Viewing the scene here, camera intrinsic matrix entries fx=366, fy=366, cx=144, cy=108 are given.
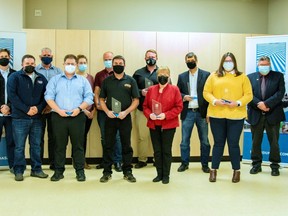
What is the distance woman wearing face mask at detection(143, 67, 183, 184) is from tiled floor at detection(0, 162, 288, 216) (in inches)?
11.8

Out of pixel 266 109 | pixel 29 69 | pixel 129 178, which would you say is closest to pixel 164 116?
pixel 129 178

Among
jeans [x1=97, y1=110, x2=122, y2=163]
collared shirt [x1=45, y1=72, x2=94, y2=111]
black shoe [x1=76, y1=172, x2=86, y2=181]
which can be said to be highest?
collared shirt [x1=45, y1=72, x2=94, y2=111]

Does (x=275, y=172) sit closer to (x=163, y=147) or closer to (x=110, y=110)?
(x=163, y=147)

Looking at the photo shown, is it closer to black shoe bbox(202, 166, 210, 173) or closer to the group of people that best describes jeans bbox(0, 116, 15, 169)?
the group of people

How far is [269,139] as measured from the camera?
17.1ft

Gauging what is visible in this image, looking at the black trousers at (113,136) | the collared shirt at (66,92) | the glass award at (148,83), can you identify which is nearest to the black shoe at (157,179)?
the black trousers at (113,136)

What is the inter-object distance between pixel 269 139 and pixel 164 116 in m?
1.77

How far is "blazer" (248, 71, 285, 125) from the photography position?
16.5ft

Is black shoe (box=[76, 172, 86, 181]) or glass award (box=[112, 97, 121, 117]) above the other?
glass award (box=[112, 97, 121, 117])

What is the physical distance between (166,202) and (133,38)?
10.1 feet

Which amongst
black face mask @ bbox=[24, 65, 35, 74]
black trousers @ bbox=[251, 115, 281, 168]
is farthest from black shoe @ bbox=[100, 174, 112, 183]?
black trousers @ bbox=[251, 115, 281, 168]

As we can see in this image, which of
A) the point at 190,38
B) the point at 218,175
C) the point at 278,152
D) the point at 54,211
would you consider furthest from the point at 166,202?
the point at 190,38

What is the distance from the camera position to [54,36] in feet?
19.1

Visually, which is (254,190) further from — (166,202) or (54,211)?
(54,211)
